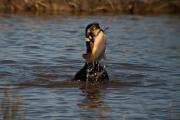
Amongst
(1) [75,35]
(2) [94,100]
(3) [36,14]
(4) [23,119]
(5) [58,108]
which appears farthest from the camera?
(3) [36,14]

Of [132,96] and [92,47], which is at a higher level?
[92,47]

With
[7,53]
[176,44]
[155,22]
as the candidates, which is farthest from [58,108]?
[155,22]

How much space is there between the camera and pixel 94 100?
10.8 m

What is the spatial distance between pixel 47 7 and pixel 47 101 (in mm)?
16121

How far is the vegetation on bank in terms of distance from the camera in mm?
26031

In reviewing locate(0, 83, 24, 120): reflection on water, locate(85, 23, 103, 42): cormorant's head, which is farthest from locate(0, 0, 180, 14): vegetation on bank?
locate(0, 83, 24, 120): reflection on water

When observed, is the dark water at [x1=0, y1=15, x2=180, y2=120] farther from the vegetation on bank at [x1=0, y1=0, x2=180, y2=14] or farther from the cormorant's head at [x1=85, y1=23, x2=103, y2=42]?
the vegetation on bank at [x1=0, y1=0, x2=180, y2=14]

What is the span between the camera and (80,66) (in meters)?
14.5

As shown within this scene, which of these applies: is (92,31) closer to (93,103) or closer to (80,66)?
(93,103)

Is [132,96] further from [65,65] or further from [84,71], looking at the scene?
[65,65]

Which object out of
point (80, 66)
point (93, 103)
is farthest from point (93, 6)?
point (93, 103)

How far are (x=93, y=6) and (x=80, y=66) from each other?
1238cm

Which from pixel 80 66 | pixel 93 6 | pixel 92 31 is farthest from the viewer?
pixel 93 6

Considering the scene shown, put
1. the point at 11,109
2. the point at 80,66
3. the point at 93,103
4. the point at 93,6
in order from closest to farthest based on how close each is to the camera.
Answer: the point at 11,109, the point at 93,103, the point at 80,66, the point at 93,6
